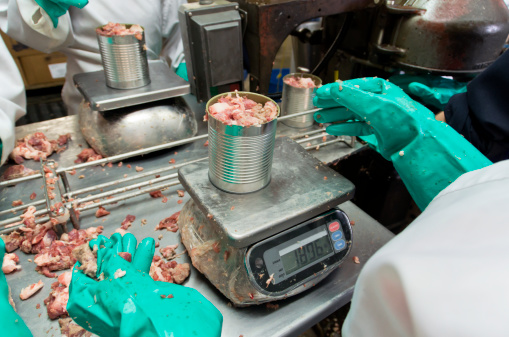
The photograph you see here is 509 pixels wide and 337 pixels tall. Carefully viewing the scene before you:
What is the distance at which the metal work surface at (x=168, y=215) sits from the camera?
35.1 inches

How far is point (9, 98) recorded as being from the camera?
143cm

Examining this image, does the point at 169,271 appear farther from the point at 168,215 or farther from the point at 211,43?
the point at 211,43

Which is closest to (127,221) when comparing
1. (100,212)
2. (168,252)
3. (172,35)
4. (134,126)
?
(100,212)

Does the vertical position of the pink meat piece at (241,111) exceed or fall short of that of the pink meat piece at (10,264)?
it exceeds it

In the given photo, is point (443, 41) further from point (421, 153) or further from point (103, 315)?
point (103, 315)

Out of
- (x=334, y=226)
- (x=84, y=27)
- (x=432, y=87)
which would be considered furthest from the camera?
(x=84, y=27)

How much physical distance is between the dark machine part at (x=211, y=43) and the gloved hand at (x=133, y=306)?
87 cm

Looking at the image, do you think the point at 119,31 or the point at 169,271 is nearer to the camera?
the point at 169,271

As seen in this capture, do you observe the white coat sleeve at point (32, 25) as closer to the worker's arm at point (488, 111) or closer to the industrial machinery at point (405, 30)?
the industrial machinery at point (405, 30)

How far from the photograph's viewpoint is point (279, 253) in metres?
0.86

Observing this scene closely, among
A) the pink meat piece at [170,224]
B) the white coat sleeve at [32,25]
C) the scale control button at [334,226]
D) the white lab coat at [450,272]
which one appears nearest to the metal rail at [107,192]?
the pink meat piece at [170,224]

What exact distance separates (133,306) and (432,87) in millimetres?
1777

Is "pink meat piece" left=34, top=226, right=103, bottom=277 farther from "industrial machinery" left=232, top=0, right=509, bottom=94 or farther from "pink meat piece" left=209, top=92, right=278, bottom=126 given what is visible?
"industrial machinery" left=232, top=0, right=509, bottom=94

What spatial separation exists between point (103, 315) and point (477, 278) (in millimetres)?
696
